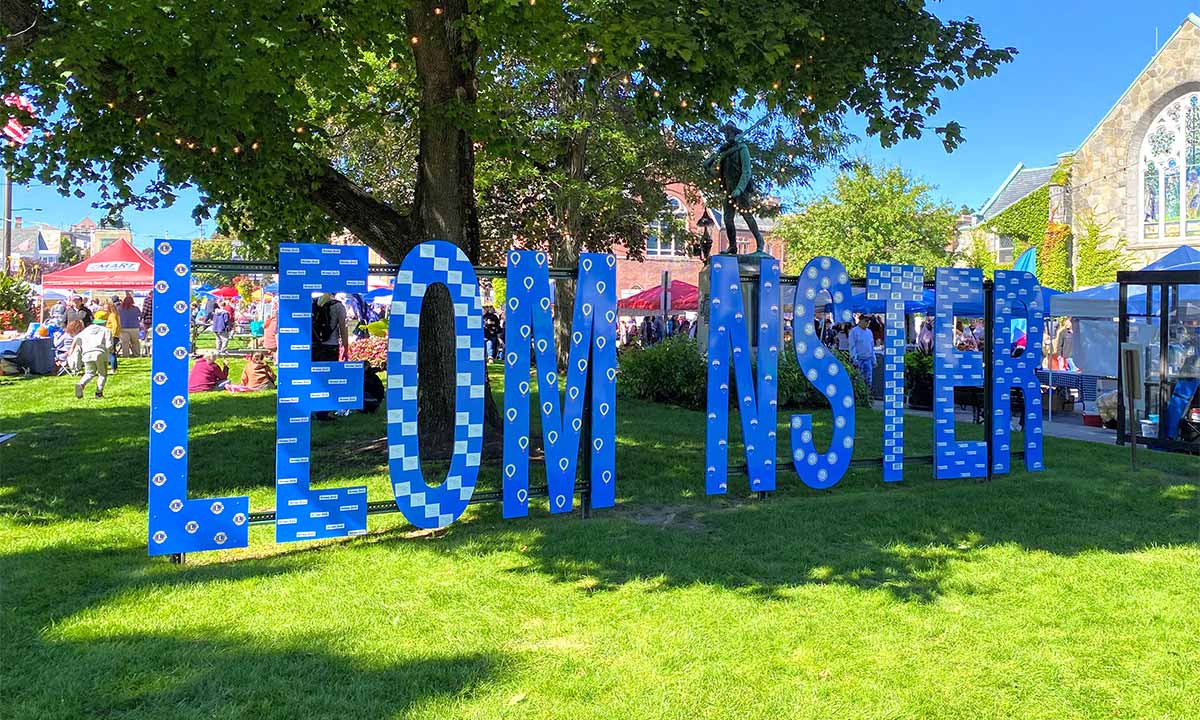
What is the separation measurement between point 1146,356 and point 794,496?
19.6 feet

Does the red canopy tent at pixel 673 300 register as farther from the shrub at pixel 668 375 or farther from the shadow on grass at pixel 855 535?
the shadow on grass at pixel 855 535

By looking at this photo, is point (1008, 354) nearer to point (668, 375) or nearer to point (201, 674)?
point (668, 375)

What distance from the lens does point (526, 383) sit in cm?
635

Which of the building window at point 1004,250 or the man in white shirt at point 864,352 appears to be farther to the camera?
the building window at point 1004,250

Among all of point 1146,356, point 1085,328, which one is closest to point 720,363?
point 1146,356

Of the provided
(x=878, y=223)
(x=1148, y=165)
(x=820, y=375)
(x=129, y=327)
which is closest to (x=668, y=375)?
(x=820, y=375)

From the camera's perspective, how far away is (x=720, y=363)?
6.98 m

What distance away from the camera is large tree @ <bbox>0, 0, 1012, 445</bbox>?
265 inches

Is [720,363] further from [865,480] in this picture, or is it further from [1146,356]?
[1146,356]

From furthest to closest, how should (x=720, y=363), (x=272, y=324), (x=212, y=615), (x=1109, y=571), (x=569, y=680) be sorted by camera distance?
(x=272, y=324), (x=720, y=363), (x=1109, y=571), (x=212, y=615), (x=569, y=680)

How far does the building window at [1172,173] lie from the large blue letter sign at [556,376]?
103 feet

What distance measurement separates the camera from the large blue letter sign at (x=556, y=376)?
6.26 m

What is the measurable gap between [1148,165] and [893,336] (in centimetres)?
2978

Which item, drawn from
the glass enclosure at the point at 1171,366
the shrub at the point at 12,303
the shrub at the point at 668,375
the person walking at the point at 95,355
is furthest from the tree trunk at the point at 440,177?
the shrub at the point at 12,303
